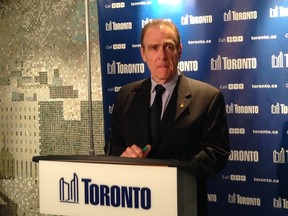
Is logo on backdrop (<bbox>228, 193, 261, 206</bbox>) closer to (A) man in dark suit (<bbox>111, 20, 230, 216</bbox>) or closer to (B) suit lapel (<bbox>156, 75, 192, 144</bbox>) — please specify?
(A) man in dark suit (<bbox>111, 20, 230, 216</bbox>)

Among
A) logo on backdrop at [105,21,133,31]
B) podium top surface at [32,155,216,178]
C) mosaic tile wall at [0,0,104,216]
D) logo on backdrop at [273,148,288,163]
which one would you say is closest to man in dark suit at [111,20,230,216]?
podium top surface at [32,155,216,178]

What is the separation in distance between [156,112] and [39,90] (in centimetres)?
207

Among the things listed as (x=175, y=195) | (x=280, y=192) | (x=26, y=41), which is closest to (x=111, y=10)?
(x=26, y=41)

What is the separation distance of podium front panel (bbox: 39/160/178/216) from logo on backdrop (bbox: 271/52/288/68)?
5.12 feet

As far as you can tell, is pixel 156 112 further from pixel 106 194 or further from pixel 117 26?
pixel 117 26

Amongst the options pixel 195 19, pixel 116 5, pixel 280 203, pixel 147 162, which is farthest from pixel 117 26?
pixel 147 162

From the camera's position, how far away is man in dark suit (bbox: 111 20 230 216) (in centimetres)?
199

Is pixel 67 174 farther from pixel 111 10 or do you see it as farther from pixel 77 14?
pixel 77 14

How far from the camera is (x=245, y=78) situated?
2.92 metres

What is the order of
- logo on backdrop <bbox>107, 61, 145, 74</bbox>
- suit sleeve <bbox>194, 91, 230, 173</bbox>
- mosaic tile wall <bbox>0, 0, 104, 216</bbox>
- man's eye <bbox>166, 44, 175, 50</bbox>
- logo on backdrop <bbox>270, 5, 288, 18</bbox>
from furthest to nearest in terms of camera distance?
1. mosaic tile wall <bbox>0, 0, 104, 216</bbox>
2. logo on backdrop <bbox>107, 61, 145, 74</bbox>
3. logo on backdrop <bbox>270, 5, 288, 18</bbox>
4. man's eye <bbox>166, 44, 175, 50</bbox>
5. suit sleeve <bbox>194, 91, 230, 173</bbox>

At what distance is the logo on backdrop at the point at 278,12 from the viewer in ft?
9.06

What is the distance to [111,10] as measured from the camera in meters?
3.34

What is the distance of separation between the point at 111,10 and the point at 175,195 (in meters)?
2.13

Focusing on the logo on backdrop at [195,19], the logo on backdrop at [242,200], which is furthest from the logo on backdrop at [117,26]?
the logo on backdrop at [242,200]
